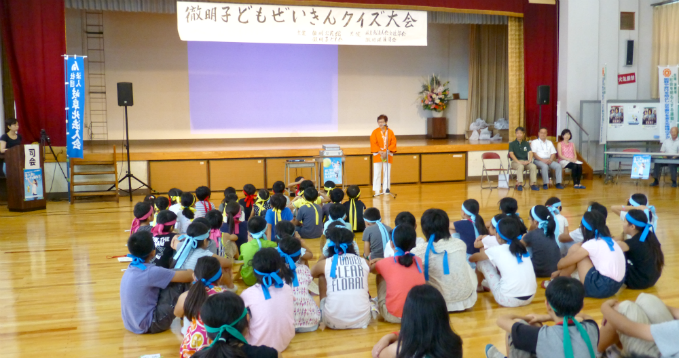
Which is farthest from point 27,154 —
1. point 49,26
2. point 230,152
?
point 230,152

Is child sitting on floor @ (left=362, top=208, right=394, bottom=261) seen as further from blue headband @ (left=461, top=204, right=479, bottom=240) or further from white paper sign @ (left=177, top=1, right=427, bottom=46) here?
white paper sign @ (left=177, top=1, right=427, bottom=46)

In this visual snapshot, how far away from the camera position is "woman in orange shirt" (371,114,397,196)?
325 inches

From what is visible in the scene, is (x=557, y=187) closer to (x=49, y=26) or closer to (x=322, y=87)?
(x=322, y=87)

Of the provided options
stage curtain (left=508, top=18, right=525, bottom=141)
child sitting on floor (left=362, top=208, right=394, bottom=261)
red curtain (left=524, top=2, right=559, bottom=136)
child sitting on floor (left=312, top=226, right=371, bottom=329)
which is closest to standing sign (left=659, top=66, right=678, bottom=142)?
red curtain (left=524, top=2, right=559, bottom=136)

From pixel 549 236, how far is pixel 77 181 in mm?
6986

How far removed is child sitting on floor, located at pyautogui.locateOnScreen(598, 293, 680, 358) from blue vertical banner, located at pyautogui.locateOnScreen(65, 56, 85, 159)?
734cm

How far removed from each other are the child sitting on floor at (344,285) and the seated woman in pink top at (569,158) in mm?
6638

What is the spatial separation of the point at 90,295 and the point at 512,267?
293 cm

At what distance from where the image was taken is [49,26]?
7.92 m

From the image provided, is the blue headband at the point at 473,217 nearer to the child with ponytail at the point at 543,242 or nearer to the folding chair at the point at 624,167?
the child with ponytail at the point at 543,242

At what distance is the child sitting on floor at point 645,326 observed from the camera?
1.85 metres

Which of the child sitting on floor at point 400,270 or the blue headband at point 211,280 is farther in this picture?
the child sitting on floor at point 400,270

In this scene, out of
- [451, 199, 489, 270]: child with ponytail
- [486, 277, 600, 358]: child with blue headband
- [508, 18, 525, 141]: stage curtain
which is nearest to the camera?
[486, 277, 600, 358]: child with blue headband

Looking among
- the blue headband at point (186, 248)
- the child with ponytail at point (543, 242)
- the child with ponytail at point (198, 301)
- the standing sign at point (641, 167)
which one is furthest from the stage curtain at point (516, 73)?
the child with ponytail at point (198, 301)
